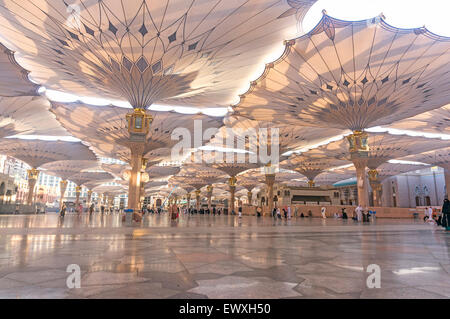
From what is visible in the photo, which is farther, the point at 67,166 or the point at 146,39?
the point at 67,166

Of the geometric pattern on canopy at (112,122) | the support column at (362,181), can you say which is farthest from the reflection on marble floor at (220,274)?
the support column at (362,181)

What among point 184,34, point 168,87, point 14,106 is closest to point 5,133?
point 14,106

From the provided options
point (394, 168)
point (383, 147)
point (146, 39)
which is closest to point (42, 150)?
point (146, 39)

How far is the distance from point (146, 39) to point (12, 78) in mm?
9011

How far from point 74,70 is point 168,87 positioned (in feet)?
15.1

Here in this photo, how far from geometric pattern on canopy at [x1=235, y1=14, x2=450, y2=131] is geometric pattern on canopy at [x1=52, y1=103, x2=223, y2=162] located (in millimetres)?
5100

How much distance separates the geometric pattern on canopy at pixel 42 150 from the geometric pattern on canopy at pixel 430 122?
33.3 metres

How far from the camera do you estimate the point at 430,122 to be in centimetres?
2362

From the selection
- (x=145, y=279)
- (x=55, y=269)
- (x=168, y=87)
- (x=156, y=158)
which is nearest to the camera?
(x=145, y=279)

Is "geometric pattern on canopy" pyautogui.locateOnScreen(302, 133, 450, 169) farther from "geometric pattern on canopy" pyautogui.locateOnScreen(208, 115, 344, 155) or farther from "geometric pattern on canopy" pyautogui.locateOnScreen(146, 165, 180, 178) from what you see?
"geometric pattern on canopy" pyautogui.locateOnScreen(146, 165, 180, 178)

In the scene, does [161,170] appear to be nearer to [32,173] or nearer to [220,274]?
[32,173]

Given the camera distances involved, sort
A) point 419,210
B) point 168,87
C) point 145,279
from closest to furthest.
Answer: point 145,279 < point 168,87 < point 419,210
